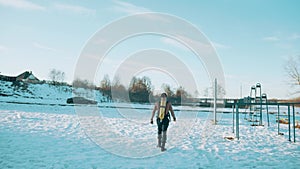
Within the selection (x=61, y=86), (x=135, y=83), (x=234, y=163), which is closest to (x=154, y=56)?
(x=234, y=163)

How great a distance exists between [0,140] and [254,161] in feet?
20.9

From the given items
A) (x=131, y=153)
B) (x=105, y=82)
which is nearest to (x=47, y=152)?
(x=131, y=153)

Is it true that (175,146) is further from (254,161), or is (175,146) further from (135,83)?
(135,83)

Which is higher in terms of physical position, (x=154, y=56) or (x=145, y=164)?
(x=154, y=56)

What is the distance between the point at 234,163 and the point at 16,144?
5252 millimetres

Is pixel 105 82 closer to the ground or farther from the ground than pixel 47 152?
farther from the ground

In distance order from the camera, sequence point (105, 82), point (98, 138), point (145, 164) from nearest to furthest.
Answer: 1. point (145, 164)
2. point (98, 138)
3. point (105, 82)

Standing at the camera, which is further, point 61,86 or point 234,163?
point 61,86

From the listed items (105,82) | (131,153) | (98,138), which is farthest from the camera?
(105,82)

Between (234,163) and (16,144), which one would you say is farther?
(16,144)

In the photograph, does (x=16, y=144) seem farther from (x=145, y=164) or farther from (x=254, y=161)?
(x=254, y=161)

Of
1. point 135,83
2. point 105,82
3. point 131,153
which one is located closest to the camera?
point 131,153

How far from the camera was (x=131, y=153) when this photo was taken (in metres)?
5.88

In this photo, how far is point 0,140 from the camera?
6613 mm
